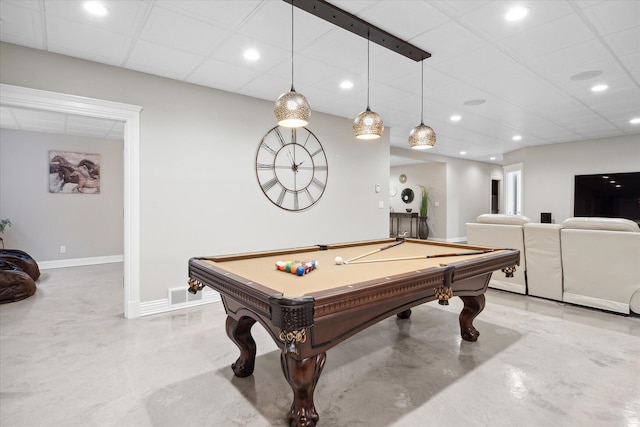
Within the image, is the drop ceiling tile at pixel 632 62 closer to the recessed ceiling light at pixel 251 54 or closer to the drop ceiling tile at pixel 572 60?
the drop ceiling tile at pixel 572 60

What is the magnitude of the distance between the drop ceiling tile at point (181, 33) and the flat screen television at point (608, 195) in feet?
25.5

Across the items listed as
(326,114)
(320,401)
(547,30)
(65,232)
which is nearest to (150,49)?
(326,114)

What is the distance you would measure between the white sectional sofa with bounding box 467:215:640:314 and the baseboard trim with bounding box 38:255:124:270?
674 cm

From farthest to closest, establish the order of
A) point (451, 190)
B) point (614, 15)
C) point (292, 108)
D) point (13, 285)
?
point (451, 190) → point (13, 285) → point (614, 15) → point (292, 108)

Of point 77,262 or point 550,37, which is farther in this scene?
point 77,262

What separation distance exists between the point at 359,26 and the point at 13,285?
186 inches

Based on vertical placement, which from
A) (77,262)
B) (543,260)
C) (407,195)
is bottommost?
(77,262)

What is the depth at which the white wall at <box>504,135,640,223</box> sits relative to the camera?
649 centimetres

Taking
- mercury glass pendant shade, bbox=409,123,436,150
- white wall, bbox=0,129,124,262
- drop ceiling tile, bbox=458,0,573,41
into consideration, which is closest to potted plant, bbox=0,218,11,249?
white wall, bbox=0,129,124,262

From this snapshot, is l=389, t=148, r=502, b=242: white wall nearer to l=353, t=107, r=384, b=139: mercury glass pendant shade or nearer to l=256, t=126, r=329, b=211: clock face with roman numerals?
l=256, t=126, r=329, b=211: clock face with roman numerals

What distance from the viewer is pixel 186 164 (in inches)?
142

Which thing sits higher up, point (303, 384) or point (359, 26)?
point (359, 26)

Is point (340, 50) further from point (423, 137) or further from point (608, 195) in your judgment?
point (608, 195)

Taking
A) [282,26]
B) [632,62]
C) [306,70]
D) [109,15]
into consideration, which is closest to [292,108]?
[282,26]
